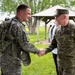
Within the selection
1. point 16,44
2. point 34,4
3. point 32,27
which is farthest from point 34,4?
point 16,44

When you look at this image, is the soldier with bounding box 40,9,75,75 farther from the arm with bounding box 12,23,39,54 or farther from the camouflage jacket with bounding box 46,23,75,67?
the arm with bounding box 12,23,39,54

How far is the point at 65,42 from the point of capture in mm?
4914

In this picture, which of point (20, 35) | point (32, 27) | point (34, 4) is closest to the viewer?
point (20, 35)

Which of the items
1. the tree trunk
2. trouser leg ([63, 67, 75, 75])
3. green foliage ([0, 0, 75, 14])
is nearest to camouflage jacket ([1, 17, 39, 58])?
trouser leg ([63, 67, 75, 75])

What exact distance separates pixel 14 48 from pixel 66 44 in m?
0.88

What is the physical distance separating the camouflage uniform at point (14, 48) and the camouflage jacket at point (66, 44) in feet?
1.93

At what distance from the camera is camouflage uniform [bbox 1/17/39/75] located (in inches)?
186

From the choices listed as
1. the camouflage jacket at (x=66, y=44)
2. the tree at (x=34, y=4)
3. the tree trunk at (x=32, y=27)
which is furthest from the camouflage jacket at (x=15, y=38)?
the tree at (x=34, y=4)

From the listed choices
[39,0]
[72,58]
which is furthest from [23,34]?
[39,0]

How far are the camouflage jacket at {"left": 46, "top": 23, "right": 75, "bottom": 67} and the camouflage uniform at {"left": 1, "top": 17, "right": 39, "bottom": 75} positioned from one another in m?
0.59

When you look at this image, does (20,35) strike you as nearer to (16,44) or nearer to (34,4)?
(16,44)

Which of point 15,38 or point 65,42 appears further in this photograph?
point 65,42

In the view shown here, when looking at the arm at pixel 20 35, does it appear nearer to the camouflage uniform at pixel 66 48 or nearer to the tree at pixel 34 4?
the camouflage uniform at pixel 66 48

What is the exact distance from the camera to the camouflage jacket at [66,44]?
491 cm
